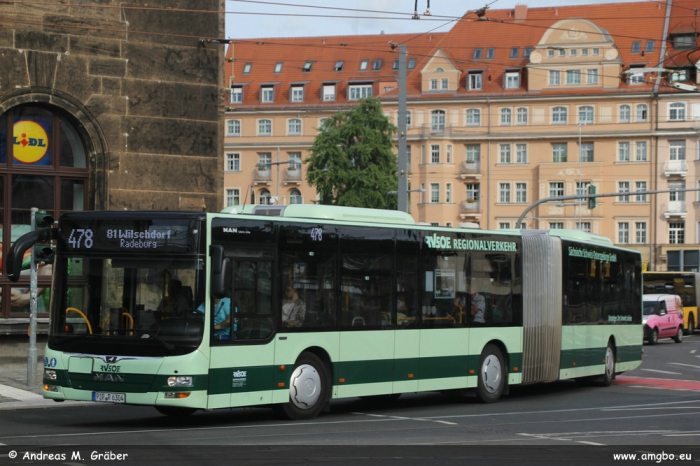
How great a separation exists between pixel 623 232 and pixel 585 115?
9.18m

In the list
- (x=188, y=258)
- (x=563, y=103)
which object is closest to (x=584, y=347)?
(x=188, y=258)

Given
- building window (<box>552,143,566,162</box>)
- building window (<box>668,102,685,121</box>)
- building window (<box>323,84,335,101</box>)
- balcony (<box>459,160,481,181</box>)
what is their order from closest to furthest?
1. building window (<box>668,102,685,121</box>)
2. building window (<box>552,143,566,162</box>)
3. balcony (<box>459,160,481,181</box>)
4. building window (<box>323,84,335,101</box>)

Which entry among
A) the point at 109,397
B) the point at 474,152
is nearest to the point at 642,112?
the point at 474,152

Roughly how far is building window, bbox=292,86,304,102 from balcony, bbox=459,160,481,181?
14.1 meters

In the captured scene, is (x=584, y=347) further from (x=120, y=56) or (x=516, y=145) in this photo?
(x=516, y=145)

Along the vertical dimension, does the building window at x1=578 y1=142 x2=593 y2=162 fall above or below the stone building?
above

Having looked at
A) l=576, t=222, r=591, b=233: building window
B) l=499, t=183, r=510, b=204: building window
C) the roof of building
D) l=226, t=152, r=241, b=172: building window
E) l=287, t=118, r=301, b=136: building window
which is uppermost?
the roof of building

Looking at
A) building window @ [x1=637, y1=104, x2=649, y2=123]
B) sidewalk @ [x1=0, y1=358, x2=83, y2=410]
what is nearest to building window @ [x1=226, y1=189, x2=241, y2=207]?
building window @ [x1=637, y1=104, x2=649, y2=123]

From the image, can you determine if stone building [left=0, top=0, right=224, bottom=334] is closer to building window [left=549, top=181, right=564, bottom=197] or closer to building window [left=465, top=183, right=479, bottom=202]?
building window [left=549, top=181, right=564, bottom=197]

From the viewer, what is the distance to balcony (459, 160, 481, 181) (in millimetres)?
86938

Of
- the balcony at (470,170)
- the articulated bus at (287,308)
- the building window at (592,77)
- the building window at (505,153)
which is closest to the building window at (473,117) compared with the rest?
the building window at (505,153)

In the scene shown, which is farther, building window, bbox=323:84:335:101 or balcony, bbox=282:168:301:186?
balcony, bbox=282:168:301:186

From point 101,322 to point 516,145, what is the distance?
75.5m

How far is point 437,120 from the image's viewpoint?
87438 millimetres
